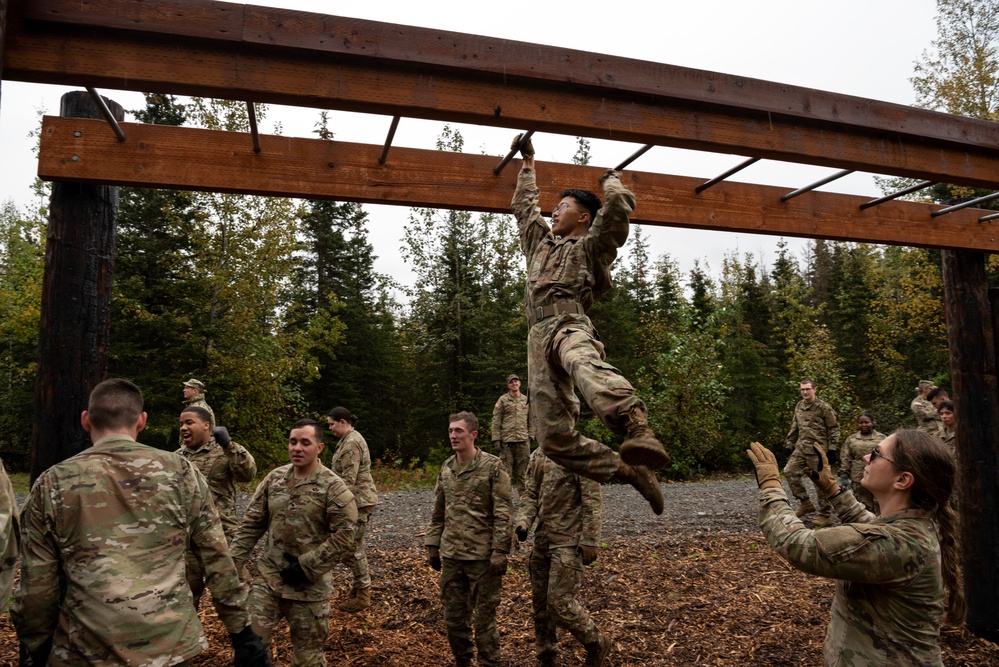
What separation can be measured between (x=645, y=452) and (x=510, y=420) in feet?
33.7

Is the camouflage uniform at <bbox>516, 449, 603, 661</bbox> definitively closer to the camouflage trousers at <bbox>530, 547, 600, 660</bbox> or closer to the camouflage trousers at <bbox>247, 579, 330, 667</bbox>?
the camouflage trousers at <bbox>530, 547, 600, 660</bbox>

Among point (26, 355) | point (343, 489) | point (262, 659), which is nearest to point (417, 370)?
point (26, 355)

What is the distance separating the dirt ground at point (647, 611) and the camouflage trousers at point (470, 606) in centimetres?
55

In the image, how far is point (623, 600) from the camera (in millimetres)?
7680

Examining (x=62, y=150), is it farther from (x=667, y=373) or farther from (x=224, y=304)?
(x=667, y=373)

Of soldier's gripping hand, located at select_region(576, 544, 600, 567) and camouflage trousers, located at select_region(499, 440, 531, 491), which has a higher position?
camouflage trousers, located at select_region(499, 440, 531, 491)

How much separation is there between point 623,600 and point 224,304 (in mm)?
16300

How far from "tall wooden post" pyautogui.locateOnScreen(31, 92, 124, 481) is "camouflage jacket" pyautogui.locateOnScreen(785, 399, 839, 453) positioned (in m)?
10.2

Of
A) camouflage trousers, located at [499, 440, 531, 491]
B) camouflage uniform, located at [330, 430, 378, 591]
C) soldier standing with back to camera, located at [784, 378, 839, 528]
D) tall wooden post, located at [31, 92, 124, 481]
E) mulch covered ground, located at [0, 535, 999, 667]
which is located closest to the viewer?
tall wooden post, located at [31, 92, 124, 481]

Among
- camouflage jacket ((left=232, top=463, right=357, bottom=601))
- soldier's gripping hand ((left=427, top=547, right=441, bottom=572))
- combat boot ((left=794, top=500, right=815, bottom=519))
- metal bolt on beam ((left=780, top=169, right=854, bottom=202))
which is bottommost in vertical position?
combat boot ((left=794, top=500, right=815, bottom=519))

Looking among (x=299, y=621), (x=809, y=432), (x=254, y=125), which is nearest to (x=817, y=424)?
(x=809, y=432)

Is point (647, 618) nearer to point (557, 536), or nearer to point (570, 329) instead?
point (557, 536)

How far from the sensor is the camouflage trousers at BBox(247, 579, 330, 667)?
4703 millimetres

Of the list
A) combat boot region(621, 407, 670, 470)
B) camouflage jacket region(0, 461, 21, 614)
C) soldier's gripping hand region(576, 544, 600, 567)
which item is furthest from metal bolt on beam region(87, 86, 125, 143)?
soldier's gripping hand region(576, 544, 600, 567)
